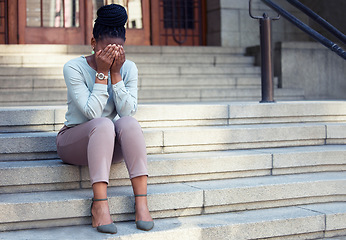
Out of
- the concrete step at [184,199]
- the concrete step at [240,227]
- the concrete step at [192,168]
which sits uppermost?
the concrete step at [192,168]

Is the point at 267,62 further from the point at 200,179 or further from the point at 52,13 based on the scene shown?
the point at 52,13

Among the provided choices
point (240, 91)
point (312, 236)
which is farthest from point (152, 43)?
point (312, 236)

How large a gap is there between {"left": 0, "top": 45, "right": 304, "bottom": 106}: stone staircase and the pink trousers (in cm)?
277

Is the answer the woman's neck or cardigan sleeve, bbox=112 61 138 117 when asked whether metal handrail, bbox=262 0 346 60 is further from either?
the woman's neck

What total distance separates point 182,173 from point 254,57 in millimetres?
4720

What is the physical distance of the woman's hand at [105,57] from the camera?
3.33m

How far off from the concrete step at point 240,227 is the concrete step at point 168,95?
2988 mm

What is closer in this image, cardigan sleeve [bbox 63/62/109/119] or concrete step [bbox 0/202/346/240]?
concrete step [bbox 0/202/346/240]

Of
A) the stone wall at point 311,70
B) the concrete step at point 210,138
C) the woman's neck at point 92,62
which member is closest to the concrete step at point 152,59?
the stone wall at point 311,70

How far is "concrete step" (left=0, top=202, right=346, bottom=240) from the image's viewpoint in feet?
10.4

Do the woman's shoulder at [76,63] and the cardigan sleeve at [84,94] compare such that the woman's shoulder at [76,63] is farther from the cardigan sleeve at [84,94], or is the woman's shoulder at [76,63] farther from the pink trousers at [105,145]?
the pink trousers at [105,145]

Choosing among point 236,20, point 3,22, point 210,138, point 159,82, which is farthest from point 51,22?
point 210,138

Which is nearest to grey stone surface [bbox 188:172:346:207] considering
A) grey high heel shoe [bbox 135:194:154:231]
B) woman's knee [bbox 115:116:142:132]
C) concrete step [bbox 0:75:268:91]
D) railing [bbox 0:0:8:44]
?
grey high heel shoe [bbox 135:194:154:231]

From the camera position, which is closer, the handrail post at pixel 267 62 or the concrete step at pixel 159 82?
the handrail post at pixel 267 62
